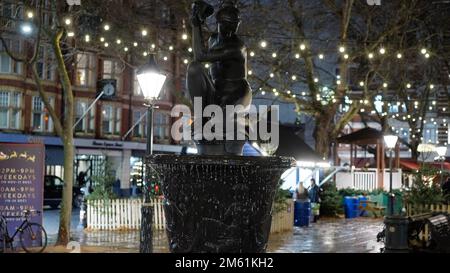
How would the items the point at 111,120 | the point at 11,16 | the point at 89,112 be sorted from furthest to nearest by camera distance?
the point at 111,120
the point at 89,112
the point at 11,16

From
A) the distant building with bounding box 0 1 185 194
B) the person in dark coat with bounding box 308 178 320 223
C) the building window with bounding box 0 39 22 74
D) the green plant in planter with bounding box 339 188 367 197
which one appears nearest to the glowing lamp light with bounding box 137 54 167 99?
the person in dark coat with bounding box 308 178 320 223

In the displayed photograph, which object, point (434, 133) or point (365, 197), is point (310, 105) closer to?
point (365, 197)

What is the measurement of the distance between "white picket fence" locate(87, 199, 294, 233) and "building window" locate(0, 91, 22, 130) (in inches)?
779

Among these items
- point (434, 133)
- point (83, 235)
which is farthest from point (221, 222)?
point (434, 133)

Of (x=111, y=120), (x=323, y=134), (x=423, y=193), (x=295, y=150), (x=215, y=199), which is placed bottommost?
(x=423, y=193)

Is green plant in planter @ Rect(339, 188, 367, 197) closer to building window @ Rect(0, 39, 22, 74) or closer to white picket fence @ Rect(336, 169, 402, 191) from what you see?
white picket fence @ Rect(336, 169, 402, 191)

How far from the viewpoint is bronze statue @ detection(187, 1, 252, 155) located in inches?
340

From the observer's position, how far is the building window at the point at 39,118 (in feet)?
141

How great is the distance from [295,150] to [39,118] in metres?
18.7

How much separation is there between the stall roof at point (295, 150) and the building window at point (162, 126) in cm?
2108

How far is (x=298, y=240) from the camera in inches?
798

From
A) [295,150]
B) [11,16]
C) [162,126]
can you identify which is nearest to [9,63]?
[162,126]

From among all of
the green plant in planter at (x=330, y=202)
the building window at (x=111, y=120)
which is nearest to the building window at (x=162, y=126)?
the building window at (x=111, y=120)

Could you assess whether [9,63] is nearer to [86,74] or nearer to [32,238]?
[86,74]
